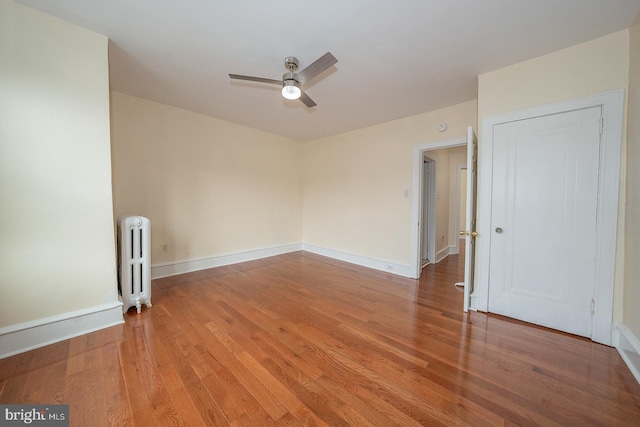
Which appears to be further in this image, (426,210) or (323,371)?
(426,210)

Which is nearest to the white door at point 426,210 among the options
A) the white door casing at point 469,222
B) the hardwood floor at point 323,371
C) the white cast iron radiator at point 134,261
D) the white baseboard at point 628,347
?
the white door casing at point 469,222

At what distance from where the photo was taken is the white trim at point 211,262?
3.56 metres

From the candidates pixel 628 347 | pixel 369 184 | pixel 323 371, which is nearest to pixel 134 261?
pixel 323 371

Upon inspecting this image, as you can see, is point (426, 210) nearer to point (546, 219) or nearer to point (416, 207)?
point (416, 207)

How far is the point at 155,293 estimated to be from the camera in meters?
2.97

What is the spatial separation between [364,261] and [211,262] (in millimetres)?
2836

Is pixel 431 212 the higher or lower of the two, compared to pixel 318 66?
lower

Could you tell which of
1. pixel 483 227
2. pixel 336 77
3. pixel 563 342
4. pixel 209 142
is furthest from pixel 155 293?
pixel 563 342

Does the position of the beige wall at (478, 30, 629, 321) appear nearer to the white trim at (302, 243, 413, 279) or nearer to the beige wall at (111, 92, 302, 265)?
the white trim at (302, 243, 413, 279)

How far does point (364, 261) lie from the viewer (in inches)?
173

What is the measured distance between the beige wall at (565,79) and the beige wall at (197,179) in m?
3.77

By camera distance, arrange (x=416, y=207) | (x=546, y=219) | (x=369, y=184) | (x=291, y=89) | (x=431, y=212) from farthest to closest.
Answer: (x=431, y=212), (x=369, y=184), (x=416, y=207), (x=546, y=219), (x=291, y=89)

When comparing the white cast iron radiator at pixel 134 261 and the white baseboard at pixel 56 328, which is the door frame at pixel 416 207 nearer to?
the white cast iron radiator at pixel 134 261

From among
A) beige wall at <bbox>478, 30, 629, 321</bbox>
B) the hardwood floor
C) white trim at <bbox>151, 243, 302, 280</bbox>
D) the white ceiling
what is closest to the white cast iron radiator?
the hardwood floor
